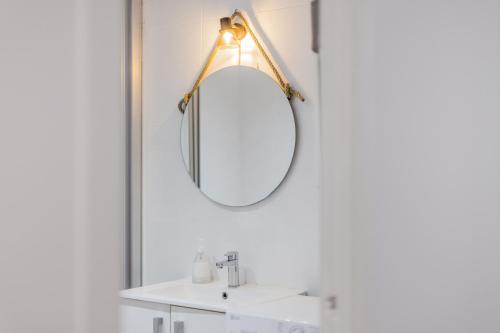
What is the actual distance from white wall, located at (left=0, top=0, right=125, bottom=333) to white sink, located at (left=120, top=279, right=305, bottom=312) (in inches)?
57.3

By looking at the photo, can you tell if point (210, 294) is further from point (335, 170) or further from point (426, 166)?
point (335, 170)

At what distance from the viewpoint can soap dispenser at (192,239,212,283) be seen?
7.71 ft

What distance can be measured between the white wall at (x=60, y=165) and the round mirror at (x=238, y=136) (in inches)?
69.6

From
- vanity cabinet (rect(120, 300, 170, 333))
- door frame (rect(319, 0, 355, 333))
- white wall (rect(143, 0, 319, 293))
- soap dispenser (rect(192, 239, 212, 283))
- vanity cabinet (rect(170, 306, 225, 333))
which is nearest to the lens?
door frame (rect(319, 0, 355, 333))

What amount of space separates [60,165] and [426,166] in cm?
79

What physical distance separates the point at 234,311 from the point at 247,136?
78cm

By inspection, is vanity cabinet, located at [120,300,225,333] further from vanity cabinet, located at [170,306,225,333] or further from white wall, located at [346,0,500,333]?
white wall, located at [346,0,500,333]

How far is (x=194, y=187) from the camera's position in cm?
251

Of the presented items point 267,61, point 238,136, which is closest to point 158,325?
point 238,136

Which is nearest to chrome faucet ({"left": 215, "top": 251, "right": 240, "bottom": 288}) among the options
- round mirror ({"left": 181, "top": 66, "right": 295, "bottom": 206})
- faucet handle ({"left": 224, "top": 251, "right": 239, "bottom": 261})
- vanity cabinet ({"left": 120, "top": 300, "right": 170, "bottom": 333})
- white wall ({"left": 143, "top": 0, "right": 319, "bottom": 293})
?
faucet handle ({"left": 224, "top": 251, "right": 239, "bottom": 261})

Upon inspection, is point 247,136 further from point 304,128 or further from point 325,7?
point 325,7

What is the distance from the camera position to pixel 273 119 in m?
2.23

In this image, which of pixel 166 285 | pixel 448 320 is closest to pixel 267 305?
pixel 166 285

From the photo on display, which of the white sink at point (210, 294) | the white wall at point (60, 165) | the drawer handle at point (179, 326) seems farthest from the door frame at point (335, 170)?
the drawer handle at point (179, 326)
